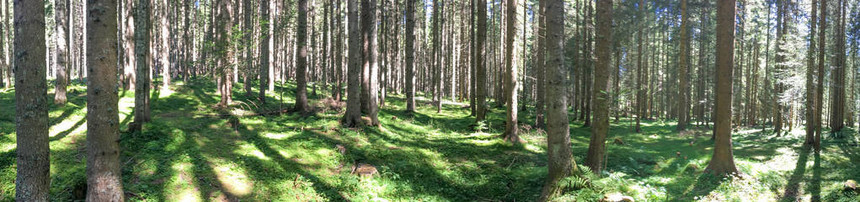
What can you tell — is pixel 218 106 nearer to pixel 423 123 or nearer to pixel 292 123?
pixel 292 123

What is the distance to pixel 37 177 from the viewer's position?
16.6 ft

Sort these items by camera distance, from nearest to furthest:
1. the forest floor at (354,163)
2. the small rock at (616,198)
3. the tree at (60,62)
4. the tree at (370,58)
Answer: the small rock at (616,198)
the forest floor at (354,163)
the tree at (60,62)
the tree at (370,58)

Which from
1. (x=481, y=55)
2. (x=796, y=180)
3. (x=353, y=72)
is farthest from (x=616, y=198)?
(x=481, y=55)

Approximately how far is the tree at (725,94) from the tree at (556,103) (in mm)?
5149

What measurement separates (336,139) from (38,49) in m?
6.82

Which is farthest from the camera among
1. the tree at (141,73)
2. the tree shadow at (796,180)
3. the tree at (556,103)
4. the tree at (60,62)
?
the tree at (60,62)

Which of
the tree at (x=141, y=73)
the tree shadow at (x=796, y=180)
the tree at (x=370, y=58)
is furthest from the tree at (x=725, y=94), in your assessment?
the tree at (x=141, y=73)

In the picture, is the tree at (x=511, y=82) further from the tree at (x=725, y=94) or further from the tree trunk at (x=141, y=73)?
the tree trunk at (x=141, y=73)

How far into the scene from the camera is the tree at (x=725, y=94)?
10016 mm

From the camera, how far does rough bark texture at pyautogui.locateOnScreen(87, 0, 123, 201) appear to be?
5004 mm

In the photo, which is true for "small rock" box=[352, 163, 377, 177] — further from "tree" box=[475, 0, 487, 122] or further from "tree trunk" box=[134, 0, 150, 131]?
"tree" box=[475, 0, 487, 122]

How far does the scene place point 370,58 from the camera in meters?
15.2

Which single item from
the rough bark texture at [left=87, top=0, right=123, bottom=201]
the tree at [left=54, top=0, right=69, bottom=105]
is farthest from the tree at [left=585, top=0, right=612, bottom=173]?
the tree at [left=54, top=0, right=69, bottom=105]

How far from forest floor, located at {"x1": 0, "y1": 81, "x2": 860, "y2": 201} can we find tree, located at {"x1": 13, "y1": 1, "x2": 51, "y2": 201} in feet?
3.03
